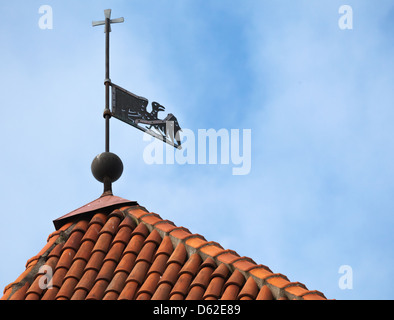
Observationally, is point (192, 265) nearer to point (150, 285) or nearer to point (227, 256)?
point (227, 256)

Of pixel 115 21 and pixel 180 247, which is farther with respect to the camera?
pixel 115 21

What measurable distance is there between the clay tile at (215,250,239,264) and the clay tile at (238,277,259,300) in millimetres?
451

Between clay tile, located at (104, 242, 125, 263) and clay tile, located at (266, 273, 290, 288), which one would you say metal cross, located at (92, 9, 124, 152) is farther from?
clay tile, located at (266, 273, 290, 288)

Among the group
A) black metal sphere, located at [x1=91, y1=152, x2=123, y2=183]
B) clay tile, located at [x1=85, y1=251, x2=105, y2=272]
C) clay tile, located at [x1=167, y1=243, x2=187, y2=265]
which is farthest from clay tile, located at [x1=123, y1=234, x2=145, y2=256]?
black metal sphere, located at [x1=91, y1=152, x2=123, y2=183]

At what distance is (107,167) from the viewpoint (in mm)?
13164

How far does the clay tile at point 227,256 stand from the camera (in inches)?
439

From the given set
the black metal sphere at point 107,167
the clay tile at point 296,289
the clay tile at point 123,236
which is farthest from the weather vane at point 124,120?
the clay tile at point 296,289

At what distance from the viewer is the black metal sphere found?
13180mm

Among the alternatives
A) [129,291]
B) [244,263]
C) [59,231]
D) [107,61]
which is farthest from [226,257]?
[107,61]

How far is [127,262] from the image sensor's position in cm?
1152

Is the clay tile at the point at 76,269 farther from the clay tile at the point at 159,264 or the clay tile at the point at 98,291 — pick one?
the clay tile at the point at 159,264
